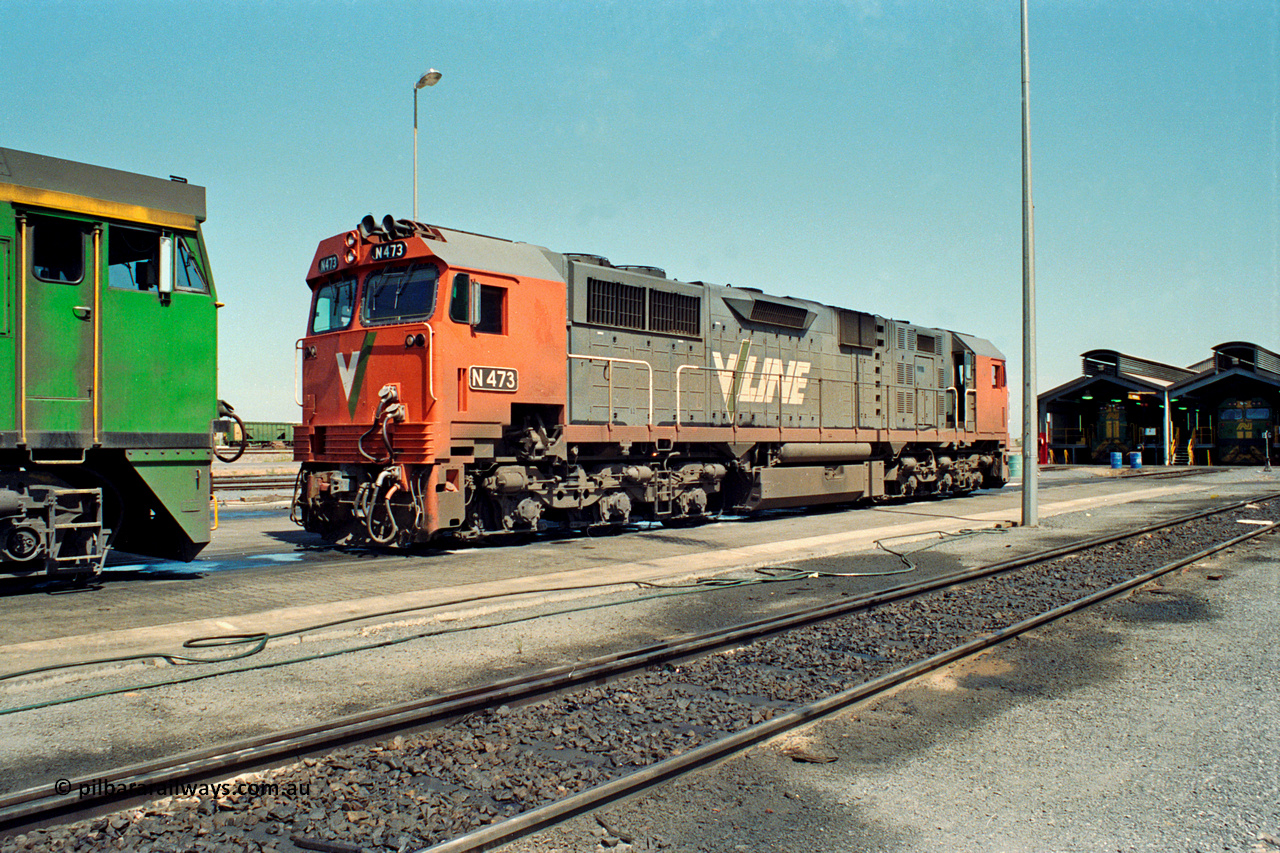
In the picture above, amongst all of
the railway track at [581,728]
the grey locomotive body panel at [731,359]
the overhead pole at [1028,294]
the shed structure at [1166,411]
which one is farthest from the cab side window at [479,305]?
the shed structure at [1166,411]

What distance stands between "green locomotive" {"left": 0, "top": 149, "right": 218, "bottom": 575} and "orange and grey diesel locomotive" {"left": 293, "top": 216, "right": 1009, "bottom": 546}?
235 centimetres

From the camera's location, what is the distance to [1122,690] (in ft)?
17.3

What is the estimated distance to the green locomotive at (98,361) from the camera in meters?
7.21

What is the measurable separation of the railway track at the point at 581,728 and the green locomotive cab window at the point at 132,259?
5.54 metres

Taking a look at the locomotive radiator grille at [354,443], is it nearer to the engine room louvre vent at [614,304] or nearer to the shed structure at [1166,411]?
the engine room louvre vent at [614,304]

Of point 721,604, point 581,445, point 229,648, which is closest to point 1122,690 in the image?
point 721,604

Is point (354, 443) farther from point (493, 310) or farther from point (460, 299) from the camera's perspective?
point (493, 310)

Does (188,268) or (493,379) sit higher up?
(188,268)

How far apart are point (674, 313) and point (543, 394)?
3.23 m

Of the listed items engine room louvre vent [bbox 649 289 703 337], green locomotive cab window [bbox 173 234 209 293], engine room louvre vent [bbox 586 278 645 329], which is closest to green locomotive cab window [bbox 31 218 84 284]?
green locomotive cab window [bbox 173 234 209 293]

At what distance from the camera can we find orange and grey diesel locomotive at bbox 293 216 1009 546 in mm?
10164

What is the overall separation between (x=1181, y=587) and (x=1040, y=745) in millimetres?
5879

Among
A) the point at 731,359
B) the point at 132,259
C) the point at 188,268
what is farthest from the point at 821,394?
the point at 132,259

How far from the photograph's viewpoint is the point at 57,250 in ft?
24.7
